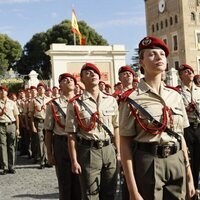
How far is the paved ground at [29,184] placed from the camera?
685cm

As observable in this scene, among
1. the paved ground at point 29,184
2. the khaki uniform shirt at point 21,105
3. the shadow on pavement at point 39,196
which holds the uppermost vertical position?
the khaki uniform shirt at point 21,105

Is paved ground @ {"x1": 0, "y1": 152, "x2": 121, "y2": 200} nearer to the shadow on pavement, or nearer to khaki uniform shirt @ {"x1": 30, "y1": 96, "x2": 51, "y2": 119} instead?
the shadow on pavement

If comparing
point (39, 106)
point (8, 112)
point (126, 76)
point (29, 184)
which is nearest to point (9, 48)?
point (39, 106)

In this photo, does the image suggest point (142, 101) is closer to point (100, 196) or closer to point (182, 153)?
point (182, 153)

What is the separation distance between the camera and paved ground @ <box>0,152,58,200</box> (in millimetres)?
6852

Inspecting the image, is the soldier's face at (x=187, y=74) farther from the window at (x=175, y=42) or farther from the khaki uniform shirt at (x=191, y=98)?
the window at (x=175, y=42)

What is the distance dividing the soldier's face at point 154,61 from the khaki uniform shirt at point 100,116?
1509mm

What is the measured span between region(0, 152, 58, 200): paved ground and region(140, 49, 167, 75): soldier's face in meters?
4.03

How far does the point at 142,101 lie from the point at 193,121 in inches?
113

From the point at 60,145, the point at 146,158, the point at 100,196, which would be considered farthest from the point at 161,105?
the point at 60,145

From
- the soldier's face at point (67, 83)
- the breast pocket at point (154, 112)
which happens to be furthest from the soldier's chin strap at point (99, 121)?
the breast pocket at point (154, 112)

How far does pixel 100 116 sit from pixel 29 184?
3.80 meters

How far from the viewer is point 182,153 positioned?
324 cm

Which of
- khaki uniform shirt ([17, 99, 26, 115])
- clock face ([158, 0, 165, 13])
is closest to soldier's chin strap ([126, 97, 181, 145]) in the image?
khaki uniform shirt ([17, 99, 26, 115])
